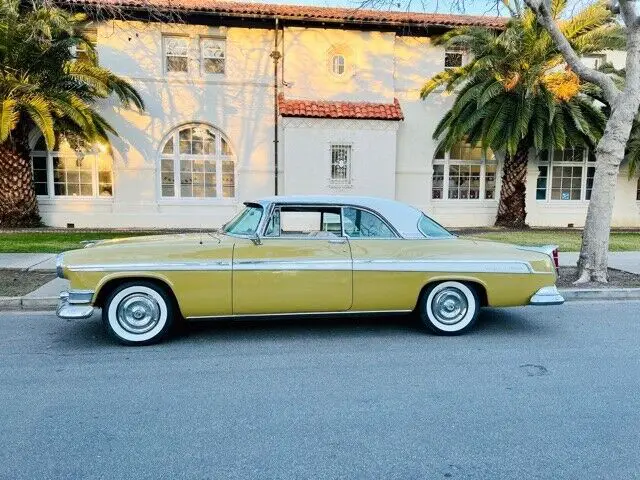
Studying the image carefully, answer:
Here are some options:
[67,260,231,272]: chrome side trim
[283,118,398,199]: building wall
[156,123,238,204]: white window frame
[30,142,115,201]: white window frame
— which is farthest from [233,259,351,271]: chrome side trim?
[30,142,115,201]: white window frame

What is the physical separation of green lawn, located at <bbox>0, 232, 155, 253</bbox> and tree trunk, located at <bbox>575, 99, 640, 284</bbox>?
10236mm

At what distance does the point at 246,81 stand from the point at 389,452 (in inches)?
603

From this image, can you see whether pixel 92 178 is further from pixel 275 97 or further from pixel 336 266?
pixel 336 266

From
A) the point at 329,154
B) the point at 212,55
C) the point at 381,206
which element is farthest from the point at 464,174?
the point at 381,206

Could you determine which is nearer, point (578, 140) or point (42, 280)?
point (42, 280)

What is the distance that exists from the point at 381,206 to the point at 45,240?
1021cm

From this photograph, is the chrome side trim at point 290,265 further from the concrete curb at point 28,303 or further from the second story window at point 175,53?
the second story window at point 175,53

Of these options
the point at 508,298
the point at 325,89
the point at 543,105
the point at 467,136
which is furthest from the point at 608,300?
the point at 325,89

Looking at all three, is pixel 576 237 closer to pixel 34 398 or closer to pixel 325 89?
pixel 325 89

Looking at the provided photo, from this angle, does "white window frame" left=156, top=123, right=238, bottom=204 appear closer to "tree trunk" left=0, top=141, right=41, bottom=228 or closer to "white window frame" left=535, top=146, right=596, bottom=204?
"tree trunk" left=0, top=141, right=41, bottom=228

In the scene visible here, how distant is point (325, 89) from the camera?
648 inches

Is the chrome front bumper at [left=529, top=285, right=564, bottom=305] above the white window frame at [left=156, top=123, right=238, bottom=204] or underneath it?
underneath

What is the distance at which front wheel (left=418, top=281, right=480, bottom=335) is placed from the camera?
5500 mm

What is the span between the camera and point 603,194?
816 cm
